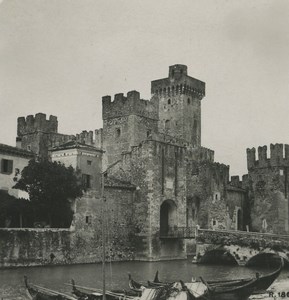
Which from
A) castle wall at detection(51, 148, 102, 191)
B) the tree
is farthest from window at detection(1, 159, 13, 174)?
the tree

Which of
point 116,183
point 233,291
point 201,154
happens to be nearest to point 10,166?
point 116,183

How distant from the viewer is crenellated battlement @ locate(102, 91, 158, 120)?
5019cm

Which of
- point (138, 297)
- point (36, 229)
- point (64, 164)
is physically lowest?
point (138, 297)

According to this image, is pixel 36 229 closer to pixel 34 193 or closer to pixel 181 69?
pixel 34 193

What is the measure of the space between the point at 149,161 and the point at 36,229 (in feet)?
30.6

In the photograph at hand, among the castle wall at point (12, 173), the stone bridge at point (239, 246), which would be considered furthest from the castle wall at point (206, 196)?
the castle wall at point (12, 173)

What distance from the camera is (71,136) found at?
5347cm

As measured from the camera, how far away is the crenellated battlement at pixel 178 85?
57.6 meters

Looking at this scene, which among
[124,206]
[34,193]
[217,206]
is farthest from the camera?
[217,206]

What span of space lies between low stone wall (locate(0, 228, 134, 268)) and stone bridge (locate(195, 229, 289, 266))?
15.9 feet

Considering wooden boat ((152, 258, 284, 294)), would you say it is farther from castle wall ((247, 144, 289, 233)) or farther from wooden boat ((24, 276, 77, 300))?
castle wall ((247, 144, 289, 233))

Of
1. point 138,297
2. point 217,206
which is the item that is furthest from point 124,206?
point 138,297

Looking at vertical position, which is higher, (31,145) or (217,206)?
(31,145)

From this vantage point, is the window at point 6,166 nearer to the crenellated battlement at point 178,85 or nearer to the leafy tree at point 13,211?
the leafy tree at point 13,211
